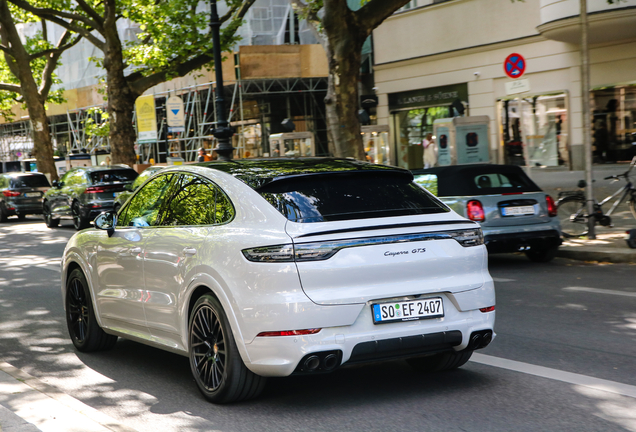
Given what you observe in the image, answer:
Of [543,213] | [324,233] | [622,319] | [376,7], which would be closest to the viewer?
[324,233]

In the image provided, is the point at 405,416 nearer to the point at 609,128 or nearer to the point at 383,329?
the point at 383,329

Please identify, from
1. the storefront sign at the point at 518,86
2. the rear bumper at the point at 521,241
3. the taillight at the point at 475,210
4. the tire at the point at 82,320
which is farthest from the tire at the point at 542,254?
the tire at the point at 82,320

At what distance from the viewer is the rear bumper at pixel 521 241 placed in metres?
10.9

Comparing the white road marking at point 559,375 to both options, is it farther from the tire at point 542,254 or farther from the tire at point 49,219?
the tire at point 49,219

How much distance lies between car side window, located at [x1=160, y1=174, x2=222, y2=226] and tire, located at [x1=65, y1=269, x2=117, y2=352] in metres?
1.49

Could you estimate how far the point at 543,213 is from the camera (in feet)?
37.1

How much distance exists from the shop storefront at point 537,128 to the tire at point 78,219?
12336 millimetres

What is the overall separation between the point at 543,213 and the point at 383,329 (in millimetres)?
7154

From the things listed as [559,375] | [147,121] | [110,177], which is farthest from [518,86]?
[147,121]

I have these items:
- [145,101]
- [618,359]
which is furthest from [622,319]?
[145,101]

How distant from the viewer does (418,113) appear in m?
28.1

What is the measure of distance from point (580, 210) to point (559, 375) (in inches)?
349

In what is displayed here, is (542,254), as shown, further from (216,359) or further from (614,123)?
(614,123)

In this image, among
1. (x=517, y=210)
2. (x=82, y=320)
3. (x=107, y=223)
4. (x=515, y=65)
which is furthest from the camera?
(x=515, y=65)
